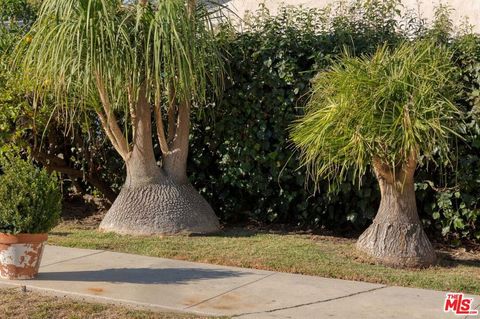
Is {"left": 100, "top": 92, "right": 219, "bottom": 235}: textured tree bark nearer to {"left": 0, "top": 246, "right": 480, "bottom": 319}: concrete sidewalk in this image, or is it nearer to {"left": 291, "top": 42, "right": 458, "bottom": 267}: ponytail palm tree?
{"left": 0, "top": 246, "right": 480, "bottom": 319}: concrete sidewalk

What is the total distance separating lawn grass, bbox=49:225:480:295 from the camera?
7254 mm

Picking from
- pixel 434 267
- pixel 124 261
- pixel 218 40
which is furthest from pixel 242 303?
pixel 218 40

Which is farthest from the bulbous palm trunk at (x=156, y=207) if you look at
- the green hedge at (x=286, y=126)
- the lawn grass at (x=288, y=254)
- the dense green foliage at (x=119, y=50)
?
the dense green foliage at (x=119, y=50)

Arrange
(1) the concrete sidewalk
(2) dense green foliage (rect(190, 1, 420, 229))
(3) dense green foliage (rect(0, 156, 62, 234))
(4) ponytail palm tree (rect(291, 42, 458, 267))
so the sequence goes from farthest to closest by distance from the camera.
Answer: (2) dense green foliage (rect(190, 1, 420, 229)), (4) ponytail palm tree (rect(291, 42, 458, 267)), (3) dense green foliage (rect(0, 156, 62, 234)), (1) the concrete sidewalk

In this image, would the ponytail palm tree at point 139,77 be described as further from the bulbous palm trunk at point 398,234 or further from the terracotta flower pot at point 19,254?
the bulbous palm trunk at point 398,234

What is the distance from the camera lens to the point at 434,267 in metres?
7.86

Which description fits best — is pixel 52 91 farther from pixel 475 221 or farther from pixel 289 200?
pixel 475 221

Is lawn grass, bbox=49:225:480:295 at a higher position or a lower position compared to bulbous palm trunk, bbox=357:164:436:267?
lower

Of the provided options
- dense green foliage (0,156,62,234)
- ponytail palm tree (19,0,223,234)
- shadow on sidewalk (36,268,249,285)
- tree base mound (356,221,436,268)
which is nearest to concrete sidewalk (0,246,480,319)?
shadow on sidewalk (36,268,249,285)

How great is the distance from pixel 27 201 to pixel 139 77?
7.91 feet

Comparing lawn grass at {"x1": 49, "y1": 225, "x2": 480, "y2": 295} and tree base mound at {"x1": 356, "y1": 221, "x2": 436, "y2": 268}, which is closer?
lawn grass at {"x1": 49, "y1": 225, "x2": 480, "y2": 295}

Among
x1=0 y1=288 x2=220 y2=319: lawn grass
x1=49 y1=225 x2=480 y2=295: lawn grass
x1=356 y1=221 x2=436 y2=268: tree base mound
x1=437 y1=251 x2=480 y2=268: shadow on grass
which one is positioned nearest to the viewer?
x1=0 y1=288 x2=220 y2=319: lawn grass

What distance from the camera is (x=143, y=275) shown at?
284 inches

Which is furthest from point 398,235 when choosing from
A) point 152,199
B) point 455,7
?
point 455,7
